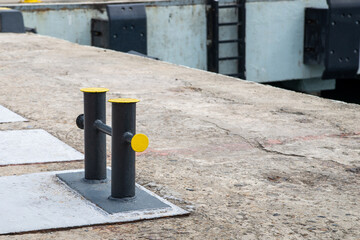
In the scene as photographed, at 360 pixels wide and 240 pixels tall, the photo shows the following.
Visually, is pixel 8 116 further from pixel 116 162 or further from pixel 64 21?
pixel 64 21

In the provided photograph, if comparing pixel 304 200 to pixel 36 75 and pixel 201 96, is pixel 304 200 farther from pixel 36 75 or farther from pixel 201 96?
pixel 36 75

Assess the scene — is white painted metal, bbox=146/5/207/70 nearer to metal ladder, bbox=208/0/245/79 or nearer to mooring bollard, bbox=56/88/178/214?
metal ladder, bbox=208/0/245/79

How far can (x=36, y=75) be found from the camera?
6.27 meters

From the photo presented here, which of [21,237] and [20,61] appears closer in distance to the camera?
[21,237]

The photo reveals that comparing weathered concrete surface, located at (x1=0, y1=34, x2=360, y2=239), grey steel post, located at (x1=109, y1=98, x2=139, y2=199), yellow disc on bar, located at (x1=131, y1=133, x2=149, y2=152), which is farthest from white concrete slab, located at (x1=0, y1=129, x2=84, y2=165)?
yellow disc on bar, located at (x1=131, y1=133, x2=149, y2=152)

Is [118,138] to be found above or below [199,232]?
above

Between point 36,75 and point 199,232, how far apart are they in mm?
4053

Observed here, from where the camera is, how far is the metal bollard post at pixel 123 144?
2680 millimetres

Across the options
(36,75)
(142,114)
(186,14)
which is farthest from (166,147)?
(186,14)

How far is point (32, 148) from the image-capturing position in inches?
148

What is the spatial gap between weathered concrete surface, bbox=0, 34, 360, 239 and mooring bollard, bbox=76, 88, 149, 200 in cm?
23

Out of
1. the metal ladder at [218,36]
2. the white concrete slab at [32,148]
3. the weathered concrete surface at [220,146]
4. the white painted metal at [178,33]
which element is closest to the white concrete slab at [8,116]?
the weathered concrete surface at [220,146]

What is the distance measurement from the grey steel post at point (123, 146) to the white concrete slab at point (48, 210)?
128 mm

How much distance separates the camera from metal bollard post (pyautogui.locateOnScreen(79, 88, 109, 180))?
295cm
